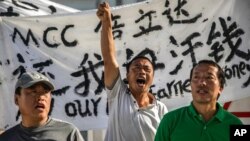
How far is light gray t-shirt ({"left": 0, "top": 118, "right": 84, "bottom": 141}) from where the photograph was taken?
339cm

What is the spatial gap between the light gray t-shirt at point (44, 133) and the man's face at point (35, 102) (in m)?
0.07

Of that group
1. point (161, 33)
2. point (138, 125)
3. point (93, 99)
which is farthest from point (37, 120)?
point (161, 33)

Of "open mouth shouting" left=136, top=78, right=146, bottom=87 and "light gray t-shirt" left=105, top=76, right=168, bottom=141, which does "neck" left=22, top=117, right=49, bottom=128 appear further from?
"open mouth shouting" left=136, top=78, right=146, bottom=87

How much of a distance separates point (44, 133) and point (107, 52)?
0.79m

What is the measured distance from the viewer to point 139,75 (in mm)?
3887

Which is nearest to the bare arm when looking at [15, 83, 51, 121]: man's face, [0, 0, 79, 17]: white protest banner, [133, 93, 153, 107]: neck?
[133, 93, 153, 107]: neck

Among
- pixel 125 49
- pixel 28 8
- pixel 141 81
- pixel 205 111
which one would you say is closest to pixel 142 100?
pixel 141 81

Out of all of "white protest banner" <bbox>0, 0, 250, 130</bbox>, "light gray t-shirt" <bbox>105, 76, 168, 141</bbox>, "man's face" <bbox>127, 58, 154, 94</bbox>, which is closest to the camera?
"light gray t-shirt" <bbox>105, 76, 168, 141</bbox>

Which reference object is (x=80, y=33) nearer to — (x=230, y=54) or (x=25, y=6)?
(x=25, y=6)

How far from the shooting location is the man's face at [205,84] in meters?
3.42

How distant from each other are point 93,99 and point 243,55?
47.3 inches

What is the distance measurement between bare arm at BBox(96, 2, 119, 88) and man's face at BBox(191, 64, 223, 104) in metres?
0.60

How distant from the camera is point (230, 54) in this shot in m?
4.79

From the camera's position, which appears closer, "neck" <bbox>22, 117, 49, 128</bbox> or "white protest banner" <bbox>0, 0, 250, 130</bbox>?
"neck" <bbox>22, 117, 49, 128</bbox>
